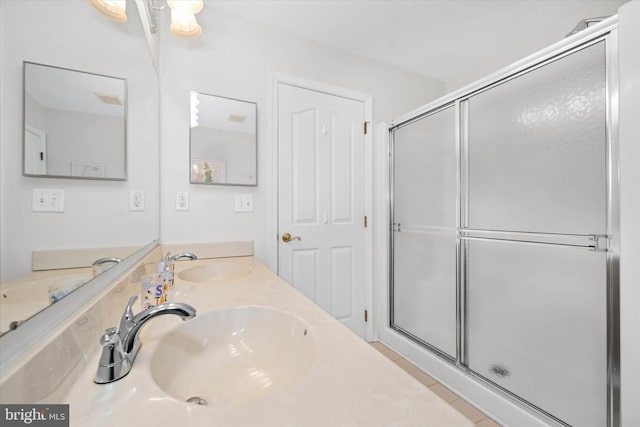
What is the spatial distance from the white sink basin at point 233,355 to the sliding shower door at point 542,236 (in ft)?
4.09

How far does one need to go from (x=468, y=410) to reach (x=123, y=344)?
1.77m

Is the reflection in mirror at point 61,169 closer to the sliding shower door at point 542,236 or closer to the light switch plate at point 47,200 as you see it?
the light switch plate at point 47,200

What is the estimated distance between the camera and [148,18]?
3.90 feet

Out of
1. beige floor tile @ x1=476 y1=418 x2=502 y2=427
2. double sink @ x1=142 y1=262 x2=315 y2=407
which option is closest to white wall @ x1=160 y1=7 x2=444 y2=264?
double sink @ x1=142 y1=262 x2=315 y2=407

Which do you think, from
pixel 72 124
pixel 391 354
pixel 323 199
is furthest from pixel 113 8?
pixel 391 354

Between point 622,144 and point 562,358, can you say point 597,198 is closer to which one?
point 622,144

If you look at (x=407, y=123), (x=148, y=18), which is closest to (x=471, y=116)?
(x=407, y=123)

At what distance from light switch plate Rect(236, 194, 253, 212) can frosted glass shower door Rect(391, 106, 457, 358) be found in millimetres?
→ 1170

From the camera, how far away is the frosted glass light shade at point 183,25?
1.40 meters

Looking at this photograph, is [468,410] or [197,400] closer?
[197,400]

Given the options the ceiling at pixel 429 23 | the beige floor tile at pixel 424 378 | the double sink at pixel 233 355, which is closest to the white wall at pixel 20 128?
the double sink at pixel 233 355

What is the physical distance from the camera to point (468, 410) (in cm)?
146

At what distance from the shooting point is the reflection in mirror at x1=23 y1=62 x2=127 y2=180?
1.37 feet

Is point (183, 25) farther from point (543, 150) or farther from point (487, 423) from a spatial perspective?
point (487, 423)
